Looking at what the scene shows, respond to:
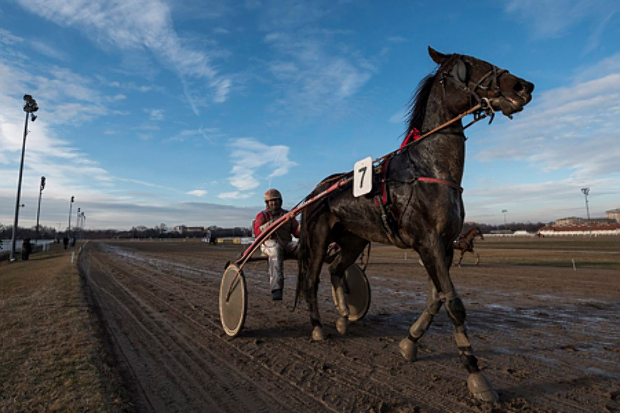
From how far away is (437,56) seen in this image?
3.45 meters

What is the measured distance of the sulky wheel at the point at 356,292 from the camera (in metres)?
5.30

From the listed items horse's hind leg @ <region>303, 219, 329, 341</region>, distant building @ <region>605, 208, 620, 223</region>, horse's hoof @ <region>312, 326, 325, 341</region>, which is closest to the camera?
horse's hoof @ <region>312, 326, 325, 341</region>

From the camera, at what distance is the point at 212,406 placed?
2621 mm

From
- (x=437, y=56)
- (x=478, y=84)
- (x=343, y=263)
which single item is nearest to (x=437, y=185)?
(x=478, y=84)

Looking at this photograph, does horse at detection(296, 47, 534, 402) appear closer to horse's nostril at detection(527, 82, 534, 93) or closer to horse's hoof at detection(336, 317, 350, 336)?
horse's nostril at detection(527, 82, 534, 93)

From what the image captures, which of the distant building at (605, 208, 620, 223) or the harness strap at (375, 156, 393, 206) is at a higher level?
the distant building at (605, 208, 620, 223)

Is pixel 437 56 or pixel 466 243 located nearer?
pixel 437 56

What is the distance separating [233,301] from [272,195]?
65.0 inches

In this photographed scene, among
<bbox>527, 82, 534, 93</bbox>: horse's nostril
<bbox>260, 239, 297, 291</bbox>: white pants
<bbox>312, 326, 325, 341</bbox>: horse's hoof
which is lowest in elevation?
<bbox>312, 326, 325, 341</bbox>: horse's hoof

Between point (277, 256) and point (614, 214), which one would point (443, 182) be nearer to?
point (277, 256)

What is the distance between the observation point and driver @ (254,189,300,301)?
467 centimetres

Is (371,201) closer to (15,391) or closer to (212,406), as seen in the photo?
(212,406)

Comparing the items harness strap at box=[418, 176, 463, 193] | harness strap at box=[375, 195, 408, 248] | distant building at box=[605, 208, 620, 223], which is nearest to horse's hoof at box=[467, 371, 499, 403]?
harness strap at box=[375, 195, 408, 248]

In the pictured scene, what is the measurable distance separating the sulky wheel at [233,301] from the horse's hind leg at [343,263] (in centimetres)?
126
